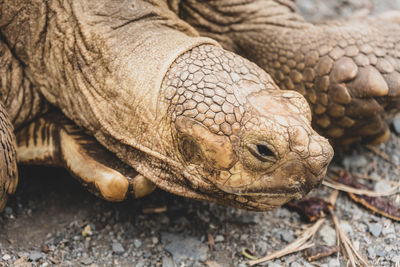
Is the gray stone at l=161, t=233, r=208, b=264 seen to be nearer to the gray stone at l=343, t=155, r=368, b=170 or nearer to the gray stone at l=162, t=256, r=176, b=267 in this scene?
the gray stone at l=162, t=256, r=176, b=267

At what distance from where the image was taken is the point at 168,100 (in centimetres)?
176

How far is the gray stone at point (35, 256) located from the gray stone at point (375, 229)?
60.3 inches

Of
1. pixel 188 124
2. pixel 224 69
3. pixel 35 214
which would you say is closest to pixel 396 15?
pixel 224 69

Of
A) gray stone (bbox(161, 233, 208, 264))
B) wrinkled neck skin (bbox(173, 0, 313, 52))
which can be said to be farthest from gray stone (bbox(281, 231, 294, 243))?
wrinkled neck skin (bbox(173, 0, 313, 52))

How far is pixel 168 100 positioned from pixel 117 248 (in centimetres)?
76

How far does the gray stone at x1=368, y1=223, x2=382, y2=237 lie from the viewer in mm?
2223

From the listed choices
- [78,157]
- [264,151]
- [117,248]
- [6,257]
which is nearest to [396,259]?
[264,151]

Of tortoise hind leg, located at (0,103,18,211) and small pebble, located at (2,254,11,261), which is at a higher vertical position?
tortoise hind leg, located at (0,103,18,211)

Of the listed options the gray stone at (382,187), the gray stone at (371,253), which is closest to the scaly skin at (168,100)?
the gray stone at (371,253)

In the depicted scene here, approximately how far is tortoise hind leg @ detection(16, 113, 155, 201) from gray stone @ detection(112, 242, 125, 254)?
0.84 feet

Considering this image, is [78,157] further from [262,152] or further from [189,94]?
[262,152]

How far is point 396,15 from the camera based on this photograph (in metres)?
2.68

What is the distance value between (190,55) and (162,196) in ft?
2.67

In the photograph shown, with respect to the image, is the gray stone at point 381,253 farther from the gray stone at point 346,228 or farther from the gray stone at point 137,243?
the gray stone at point 137,243
